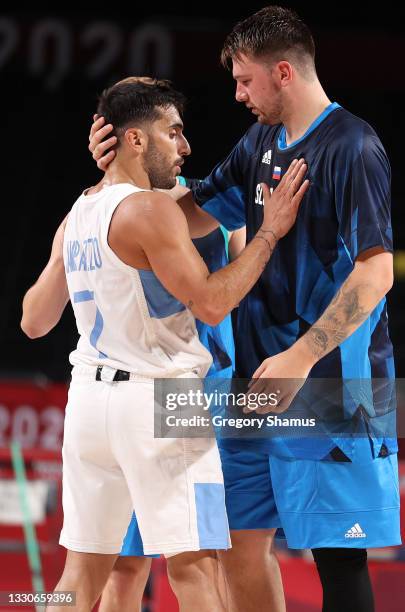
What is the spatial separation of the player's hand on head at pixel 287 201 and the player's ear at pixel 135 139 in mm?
441

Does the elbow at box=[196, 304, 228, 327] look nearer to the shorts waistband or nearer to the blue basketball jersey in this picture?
the shorts waistband

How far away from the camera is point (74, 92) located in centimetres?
1312

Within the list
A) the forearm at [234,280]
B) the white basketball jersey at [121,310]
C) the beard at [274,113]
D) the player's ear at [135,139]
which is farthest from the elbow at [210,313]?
the beard at [274,113]

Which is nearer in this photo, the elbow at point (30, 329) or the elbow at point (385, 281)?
the elbow at point (385, 281)

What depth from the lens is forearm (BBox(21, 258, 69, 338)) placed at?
3.07m

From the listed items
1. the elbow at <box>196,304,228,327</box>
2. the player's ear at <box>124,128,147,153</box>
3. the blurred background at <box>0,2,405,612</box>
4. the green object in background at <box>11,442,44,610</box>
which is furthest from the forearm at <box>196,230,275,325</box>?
the blurred background at <box>0,2,405,612</box>

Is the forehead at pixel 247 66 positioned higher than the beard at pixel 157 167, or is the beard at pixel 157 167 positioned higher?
the forehead at pixel 247 66

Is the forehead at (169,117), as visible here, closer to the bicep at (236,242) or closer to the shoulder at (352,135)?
the shoulder at (352,135)

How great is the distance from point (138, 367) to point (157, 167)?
0.64m

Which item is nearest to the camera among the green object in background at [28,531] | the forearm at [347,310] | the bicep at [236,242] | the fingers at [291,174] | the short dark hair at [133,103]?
the forearm at [347,310]

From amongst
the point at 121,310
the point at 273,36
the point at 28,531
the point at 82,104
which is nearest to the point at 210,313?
the point at 121,310

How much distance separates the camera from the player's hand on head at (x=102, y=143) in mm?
2936

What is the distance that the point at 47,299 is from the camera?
3.09 metres

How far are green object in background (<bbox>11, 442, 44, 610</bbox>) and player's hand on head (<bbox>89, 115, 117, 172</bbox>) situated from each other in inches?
92.2
